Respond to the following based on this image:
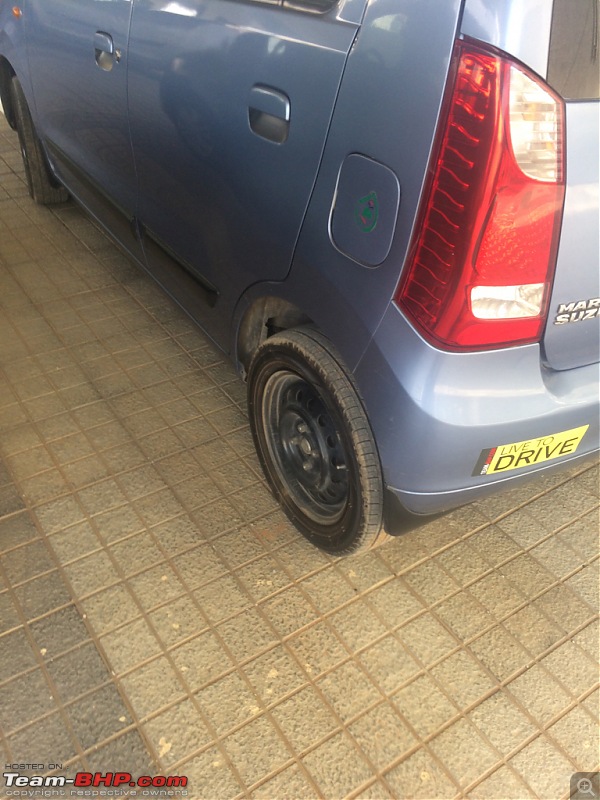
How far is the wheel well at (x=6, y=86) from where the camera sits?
148 inches

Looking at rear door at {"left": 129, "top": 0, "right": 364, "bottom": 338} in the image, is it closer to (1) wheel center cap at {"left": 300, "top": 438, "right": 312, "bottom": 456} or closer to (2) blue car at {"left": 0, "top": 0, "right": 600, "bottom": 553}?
(2) blue car at {"left": 0, "top": 0, "right": 600, "bottom": 553}

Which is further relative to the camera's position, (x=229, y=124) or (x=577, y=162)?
(x=229, y=124)

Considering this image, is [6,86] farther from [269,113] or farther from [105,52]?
[269,113]

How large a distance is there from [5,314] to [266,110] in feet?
6.39

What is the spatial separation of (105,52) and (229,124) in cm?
97

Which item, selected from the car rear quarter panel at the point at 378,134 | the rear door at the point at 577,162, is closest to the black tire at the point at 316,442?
the car rear quarter panel at the point at 378,134

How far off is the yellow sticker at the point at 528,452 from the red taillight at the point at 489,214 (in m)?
0.29

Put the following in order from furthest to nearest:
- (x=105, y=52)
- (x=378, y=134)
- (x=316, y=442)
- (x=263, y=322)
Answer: (x=105, y=52) → (x=263, y=322) → (x=316, y=442) → (x=378, y=134)

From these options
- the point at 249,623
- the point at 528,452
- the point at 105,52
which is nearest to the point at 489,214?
the point at 528,452

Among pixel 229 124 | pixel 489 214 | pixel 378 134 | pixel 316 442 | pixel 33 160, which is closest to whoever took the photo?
pixel 489 214

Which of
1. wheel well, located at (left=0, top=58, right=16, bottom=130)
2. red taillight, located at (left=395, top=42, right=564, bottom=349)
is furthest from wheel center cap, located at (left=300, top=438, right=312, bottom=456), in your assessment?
wheel well, located at (left=0, top=58, right=16, bottom=130)

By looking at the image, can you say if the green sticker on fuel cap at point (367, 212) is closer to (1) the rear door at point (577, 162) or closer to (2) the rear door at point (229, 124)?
(2) the rear door at point (229, 124)

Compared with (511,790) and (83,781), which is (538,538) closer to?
(511,790)

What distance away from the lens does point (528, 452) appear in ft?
5.22
